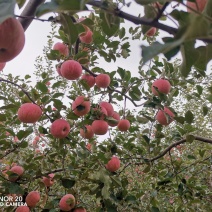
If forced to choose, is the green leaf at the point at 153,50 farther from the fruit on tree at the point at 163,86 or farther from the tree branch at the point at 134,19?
the fruit on tree at the point at 163,86

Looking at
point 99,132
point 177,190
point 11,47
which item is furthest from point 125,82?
point 11,47

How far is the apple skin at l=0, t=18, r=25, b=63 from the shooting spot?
0.79 m

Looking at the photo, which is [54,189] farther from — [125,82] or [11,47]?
[11,47]

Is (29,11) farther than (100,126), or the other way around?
(100,126)

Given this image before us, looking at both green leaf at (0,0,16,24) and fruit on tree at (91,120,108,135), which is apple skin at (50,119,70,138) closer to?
fruit on tree at (91,120,108,135)

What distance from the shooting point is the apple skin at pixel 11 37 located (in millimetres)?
790

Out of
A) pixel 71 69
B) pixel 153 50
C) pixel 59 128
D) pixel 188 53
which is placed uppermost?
pixel 71 69

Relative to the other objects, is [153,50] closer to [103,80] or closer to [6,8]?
[6,8]

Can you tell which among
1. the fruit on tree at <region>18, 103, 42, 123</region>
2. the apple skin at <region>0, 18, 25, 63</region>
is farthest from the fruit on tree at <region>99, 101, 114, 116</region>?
the apple skin at <region>0, 18, 25, 63</region>

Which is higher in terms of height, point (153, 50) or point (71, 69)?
point (71, 69)

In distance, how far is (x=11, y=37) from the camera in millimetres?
807

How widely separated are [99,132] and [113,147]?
1.15 feet
